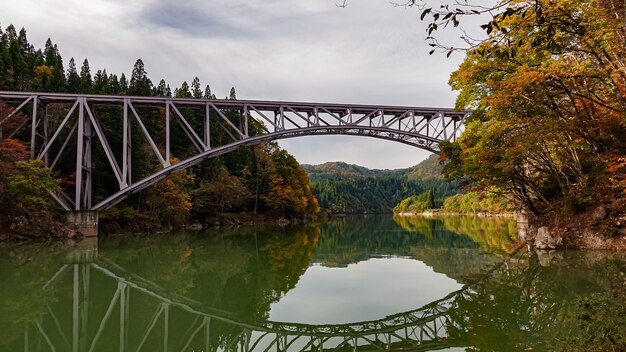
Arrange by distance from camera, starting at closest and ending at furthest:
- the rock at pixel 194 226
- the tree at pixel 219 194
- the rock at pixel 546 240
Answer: the rock at pixel 546 240
the rock at pixel 194 226
the tree at pixel 219 194

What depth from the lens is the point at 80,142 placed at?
2022 centimetres

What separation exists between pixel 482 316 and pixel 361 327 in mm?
1838

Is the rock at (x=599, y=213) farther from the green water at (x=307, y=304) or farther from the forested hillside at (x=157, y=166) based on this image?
the forested hillside at (x=157, y=166)

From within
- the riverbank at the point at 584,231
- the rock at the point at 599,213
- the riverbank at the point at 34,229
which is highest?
the rock at the point at 599,213

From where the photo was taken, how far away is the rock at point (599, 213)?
12.4 metres

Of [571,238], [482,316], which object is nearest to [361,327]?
[482,316]

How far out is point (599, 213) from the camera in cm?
1257

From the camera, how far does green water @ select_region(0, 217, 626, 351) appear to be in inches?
197

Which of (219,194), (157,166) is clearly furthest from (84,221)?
(219,194)

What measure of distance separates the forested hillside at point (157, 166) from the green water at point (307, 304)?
1154cm

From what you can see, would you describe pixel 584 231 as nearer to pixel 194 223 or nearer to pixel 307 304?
pixel 307 304

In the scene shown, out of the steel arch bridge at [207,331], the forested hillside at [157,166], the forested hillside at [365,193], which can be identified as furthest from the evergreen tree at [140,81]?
the forested hillside at [365,193]

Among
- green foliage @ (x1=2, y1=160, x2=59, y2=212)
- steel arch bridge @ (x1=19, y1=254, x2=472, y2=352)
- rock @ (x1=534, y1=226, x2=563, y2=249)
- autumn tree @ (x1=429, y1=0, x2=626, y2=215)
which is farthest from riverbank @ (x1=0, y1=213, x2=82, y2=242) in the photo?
rock @ (x1=534, y1=226, x2=563, y2=249)

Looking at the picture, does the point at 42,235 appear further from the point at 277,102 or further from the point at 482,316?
the point at 482,316
